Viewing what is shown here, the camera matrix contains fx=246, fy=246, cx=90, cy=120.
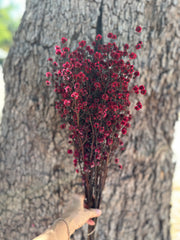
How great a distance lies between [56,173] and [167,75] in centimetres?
104

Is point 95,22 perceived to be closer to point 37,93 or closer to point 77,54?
point 77,54

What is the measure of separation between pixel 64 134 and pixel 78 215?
55 centimetres

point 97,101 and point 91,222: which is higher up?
point 97,101

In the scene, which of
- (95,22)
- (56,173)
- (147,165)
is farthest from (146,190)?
(95,22)

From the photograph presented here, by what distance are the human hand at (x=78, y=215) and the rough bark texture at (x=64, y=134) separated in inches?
14.0

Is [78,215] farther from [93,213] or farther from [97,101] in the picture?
[97,101]

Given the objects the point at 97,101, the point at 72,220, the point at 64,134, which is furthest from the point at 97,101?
the point at 72,220

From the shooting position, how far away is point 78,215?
1270 mm

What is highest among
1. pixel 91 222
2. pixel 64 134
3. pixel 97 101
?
pixel 97 101

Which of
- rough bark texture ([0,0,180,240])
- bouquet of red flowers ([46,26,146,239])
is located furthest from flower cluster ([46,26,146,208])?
rough bark texture ([0,0,180,240])

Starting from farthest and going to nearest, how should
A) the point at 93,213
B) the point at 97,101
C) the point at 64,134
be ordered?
the point at 64,134 → the point at 93,213 → the point at 97,101

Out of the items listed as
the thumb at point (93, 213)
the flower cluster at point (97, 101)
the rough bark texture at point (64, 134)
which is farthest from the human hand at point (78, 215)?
the rough bark texture at point (64, 134)

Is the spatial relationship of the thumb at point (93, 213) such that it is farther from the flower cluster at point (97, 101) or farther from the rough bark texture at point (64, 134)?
the rough bark texture at point (64, 134)

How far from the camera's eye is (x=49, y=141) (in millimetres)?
1663
